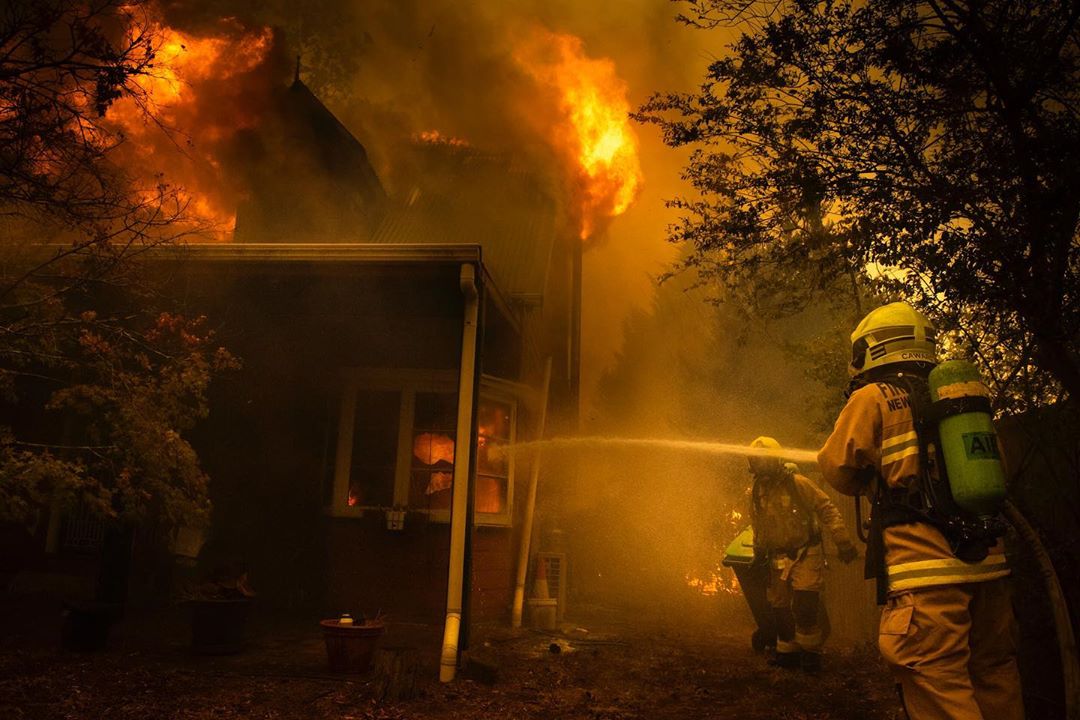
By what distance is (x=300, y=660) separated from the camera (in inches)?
229

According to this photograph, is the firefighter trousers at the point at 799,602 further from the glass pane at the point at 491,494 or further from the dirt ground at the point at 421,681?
the glass pane at the point at 491,494

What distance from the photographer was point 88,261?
534cm

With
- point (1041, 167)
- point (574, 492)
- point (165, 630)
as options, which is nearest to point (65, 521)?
point (165, 630)

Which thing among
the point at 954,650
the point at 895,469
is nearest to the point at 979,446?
the point at 895,469

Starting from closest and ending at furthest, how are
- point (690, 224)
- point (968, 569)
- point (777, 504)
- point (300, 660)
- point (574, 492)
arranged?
point (968, 569) < point (690, 224) < point (300, 660) < point (777, 504) < point (574, 492)

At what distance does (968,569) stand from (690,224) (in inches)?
121

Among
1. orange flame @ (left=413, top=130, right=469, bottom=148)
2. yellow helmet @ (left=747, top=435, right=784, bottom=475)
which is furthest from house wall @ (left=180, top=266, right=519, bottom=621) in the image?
orange flame @ (left=413, top=130, right=469, bottom=148)

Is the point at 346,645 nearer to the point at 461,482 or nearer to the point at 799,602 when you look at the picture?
the point at 461,482

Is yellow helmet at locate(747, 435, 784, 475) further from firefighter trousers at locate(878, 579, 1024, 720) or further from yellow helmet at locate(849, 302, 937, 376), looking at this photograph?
firefighter trousers at locate(878, 579, 1024, 720)

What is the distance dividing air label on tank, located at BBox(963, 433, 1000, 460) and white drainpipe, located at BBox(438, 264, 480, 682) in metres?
3.81

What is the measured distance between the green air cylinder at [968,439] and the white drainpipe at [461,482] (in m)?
3.74

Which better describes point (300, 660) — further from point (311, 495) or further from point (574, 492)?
point (574, 492)

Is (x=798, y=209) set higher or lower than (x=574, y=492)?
higher

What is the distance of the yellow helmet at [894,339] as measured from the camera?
317 cm
